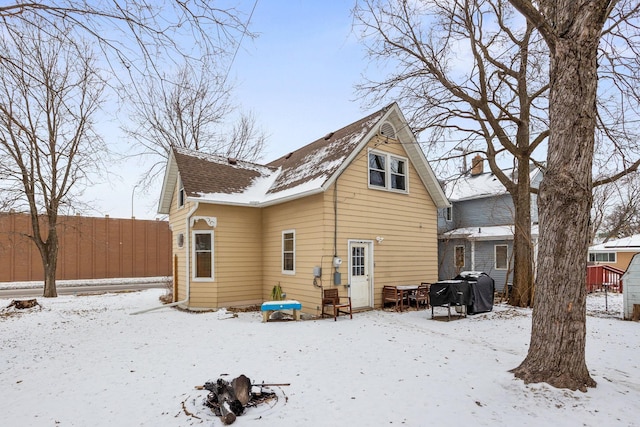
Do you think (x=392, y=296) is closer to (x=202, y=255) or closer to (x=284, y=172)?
(x=284, y=172)

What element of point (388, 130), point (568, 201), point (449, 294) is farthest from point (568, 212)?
point (388, 130)

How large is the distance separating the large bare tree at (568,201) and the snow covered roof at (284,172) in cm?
560

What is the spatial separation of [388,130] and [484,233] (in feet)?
32.3

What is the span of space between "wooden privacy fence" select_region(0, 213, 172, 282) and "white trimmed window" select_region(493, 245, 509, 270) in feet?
71.7

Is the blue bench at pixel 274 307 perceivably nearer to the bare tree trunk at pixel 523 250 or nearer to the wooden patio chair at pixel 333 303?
the wooden patio chair at pixel 333 303

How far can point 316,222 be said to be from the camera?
993 centimetres

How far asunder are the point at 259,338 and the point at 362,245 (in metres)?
4.54

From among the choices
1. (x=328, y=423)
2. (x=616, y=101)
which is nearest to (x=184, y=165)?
(x=328, y=423)

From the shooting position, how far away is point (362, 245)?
10789mm

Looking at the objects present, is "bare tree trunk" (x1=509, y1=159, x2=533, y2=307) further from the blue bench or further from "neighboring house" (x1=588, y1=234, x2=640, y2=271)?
"neighboring house" (x1=588, y1=234, x2=640, y2=271)

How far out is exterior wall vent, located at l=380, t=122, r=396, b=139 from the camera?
11.5 meters

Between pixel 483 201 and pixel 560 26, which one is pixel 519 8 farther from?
pixel 483 201

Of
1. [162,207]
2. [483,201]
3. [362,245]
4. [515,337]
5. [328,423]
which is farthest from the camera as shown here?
[483,201]

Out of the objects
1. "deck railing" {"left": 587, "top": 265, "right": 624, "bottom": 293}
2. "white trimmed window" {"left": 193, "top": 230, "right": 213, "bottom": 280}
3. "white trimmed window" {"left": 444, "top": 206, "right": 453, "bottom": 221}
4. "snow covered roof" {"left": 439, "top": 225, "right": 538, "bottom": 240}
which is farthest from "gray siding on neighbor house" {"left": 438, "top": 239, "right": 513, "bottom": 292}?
"white trimmed window" {"left": 193, "top": 230, "right": 213, "bottom": 280}
